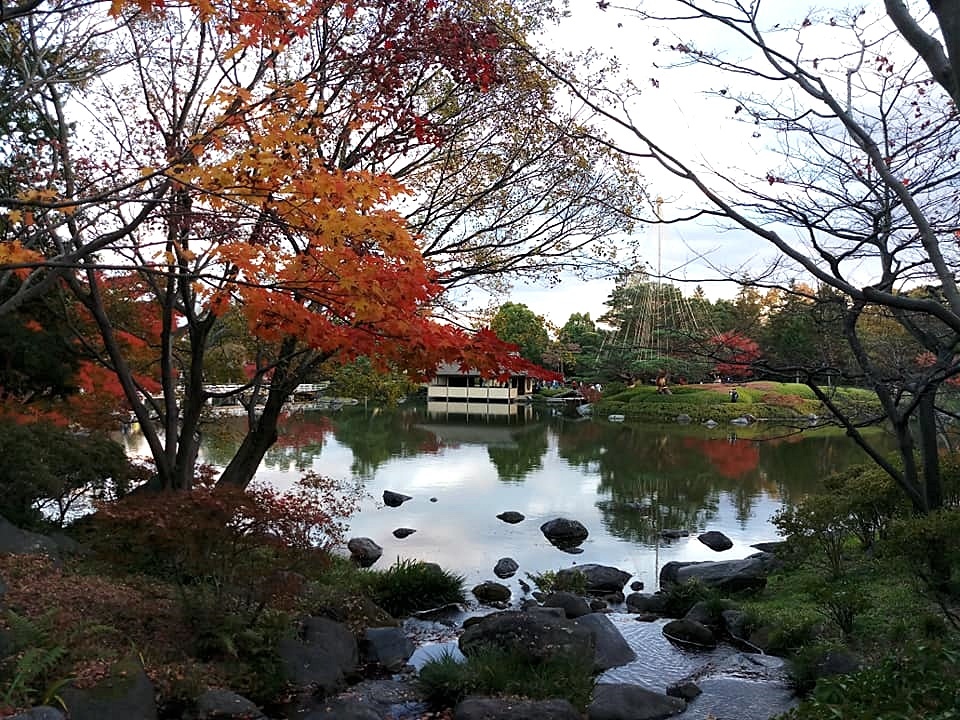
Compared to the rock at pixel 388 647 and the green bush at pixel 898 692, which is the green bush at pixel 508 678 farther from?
the green bush at pixel 898 692

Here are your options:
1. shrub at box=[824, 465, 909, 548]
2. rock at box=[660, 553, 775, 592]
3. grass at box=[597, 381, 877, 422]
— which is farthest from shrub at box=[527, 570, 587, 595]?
grass at box=[597, 381, 877, 422]

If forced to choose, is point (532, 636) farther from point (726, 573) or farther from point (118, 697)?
point (726, 573)

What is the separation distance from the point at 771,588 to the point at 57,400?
33.2 ft

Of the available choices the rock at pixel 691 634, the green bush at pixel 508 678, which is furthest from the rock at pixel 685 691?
the rock at pixel 691 634

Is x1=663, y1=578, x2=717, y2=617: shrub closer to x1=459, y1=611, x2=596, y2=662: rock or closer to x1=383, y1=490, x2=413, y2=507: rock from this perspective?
x1=459, y1=611, x2=596, y2=662: rock

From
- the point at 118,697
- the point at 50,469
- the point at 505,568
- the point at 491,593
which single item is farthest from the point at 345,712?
the point at 505,568

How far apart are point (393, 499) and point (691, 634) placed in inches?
341

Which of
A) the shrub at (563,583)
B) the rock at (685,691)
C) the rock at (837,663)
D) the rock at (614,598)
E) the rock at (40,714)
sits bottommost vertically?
the rock at (614,598)

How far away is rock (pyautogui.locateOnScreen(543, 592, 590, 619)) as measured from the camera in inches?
324

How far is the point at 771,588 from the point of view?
888 cm

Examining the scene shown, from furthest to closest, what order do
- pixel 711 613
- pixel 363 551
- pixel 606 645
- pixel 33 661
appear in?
1. pixel 363 551
2. pixel 711 613
3. pixel 606 645
4. pixel 33 661

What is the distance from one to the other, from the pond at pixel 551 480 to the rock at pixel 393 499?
0.17m

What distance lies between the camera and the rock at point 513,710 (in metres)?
5.10

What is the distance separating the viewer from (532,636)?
6.47 metres
